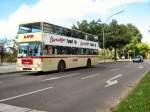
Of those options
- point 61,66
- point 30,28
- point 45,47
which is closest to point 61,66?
point 61,66

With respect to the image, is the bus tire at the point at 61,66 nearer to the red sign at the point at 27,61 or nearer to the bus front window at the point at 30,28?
the red sign at the point at 27,61

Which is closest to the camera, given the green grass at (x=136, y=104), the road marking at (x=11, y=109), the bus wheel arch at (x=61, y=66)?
the green grass at (x=136, y=104)

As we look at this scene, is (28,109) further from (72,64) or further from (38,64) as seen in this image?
(72,64)

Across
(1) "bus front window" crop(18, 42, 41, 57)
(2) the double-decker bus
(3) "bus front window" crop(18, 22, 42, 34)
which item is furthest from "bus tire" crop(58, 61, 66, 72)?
(3) "bus front window" crop(18, 22, 42, 34)

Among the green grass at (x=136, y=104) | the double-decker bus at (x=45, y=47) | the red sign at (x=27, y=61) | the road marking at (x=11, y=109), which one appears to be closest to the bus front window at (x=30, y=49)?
the double-decker bus at (x=45, y=47)

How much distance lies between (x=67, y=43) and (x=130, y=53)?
78.9m

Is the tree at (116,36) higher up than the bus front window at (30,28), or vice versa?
the tree at (116,36)

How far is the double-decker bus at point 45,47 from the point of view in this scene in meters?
22.5

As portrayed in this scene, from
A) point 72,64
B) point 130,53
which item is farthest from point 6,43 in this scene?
point 130,53

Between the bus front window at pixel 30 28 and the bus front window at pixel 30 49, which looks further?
the bus front window at pixel 30 28

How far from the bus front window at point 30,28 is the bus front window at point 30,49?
1162 mm

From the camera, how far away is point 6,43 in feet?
140

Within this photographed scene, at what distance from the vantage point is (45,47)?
2291cm

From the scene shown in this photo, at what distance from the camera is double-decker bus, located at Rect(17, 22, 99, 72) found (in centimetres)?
2255
